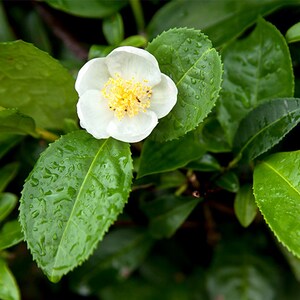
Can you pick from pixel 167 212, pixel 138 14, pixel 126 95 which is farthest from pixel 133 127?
pixel 138 14

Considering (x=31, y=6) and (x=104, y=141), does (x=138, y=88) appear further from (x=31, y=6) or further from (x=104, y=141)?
(x=31, y=6)

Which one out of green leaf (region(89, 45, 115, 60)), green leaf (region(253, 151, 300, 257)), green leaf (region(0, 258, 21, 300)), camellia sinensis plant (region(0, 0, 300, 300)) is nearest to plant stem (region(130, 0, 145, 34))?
camellia sinensis plant (region(0, 0, 300, 300))

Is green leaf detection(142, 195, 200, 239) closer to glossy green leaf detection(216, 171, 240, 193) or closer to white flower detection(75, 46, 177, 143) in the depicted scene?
glossy green leaf detection(216, 171, 240, 193)

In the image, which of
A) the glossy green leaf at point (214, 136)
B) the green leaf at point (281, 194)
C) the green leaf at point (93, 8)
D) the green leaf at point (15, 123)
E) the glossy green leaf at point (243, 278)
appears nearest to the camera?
the green leaf at point (281, 194)

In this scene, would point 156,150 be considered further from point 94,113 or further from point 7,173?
point 7,173

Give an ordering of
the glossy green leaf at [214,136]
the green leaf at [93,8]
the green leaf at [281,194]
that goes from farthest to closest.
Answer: the green leaf at [93,8], the glossy green leaf at [214,136], the green leaf at [281,194]

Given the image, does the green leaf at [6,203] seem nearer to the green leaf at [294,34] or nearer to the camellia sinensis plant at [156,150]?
the camellia sinensis plant at [156,150]

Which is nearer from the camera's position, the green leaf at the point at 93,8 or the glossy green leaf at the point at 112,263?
the green leaf at the point at 93,8

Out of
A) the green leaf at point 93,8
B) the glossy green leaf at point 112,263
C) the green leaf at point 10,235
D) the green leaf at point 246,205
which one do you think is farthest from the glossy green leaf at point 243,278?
the green leaf at point 93,8
